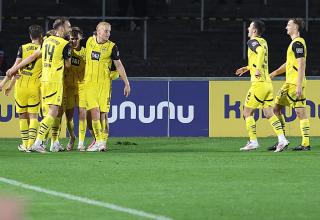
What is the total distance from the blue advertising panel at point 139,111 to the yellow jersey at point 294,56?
4642 mm

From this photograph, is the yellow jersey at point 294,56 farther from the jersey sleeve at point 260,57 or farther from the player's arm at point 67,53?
the player's arm at point 67,53

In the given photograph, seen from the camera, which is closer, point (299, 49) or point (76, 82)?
point (299, 49)

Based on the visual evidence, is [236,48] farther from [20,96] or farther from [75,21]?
Answer: [20,96]

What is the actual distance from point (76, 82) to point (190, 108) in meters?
4.71

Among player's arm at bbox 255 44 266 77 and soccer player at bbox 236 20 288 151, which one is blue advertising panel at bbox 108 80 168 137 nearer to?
soccer player at bbox 236 20 288 151

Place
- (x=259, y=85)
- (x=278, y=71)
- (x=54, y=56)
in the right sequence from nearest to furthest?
(x=54, y=56) → (x=259, y=85) → (x=278, y=71)

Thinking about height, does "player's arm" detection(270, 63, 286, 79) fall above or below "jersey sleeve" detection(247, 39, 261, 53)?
below

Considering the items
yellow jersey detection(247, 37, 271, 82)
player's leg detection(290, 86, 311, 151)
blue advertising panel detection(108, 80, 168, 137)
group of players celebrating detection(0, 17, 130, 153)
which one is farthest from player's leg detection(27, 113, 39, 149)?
blue advertising panel detection(108, 80, 168, 137)

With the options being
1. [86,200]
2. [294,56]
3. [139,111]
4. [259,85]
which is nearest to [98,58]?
[259,85]

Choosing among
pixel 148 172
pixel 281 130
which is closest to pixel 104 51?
pixel 281 130

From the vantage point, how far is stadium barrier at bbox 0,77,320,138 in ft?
72.7

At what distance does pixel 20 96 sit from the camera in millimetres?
17453

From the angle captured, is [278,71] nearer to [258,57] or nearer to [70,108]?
[258,57]

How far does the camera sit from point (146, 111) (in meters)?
22.2
